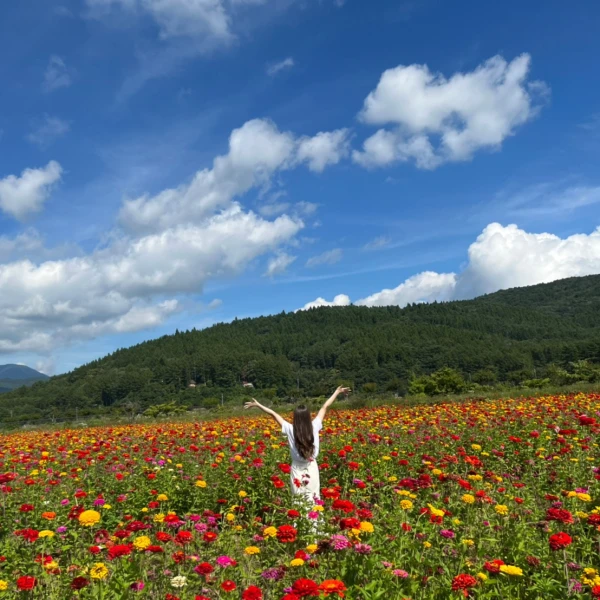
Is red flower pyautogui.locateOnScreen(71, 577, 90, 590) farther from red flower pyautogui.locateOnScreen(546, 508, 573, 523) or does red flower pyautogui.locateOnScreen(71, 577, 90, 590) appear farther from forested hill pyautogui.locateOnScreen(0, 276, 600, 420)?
forested hill pyautogui.locateOnScreen(0, 276, 600, 420)

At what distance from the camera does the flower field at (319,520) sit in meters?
2.87

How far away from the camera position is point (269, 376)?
309 ft

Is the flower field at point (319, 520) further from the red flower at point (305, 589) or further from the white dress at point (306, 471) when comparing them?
the white dress at point (306, 471)

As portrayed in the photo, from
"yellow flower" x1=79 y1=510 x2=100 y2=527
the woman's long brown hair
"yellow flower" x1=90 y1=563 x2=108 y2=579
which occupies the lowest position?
"yellow flower" x1=90 y1=563 x2=108 y2=579

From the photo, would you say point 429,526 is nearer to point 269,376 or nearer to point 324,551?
point 324,551

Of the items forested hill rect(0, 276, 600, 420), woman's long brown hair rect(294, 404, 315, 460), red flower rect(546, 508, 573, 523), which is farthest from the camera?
forested hill rect(0, 276, 600, 420)

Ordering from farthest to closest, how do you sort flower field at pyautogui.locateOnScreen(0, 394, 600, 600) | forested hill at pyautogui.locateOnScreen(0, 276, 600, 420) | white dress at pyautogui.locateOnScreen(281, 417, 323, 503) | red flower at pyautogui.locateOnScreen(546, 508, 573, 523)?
forested hill at pyautogui.locateOnScreen(0, 276, 600, 420)
white dress at pyautogui.locateOnScreen(281, 417, 323, 503)
red flower at pyautogui.locateOnScreen(546, 508, 573, 523)
flower field at pyautogui.locateOnScreen(0, 394, 600, 600)

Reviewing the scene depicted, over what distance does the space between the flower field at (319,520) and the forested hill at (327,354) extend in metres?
34.3

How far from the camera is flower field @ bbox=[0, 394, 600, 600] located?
287cm

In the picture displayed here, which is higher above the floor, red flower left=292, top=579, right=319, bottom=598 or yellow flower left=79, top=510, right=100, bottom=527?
yellow flower left=79, top=510, right=100, bottom=527

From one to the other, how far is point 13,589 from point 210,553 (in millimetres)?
1277

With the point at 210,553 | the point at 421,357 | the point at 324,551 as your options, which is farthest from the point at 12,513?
the point at 421,357

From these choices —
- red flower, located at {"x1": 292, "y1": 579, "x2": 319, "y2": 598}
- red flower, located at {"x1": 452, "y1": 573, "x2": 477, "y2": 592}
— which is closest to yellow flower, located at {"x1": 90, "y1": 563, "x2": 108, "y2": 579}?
red flower, located at {"x1": 292, "y1": 579, "x2": 319, "y2": 598}

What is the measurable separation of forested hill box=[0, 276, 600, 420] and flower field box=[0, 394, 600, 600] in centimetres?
3431
